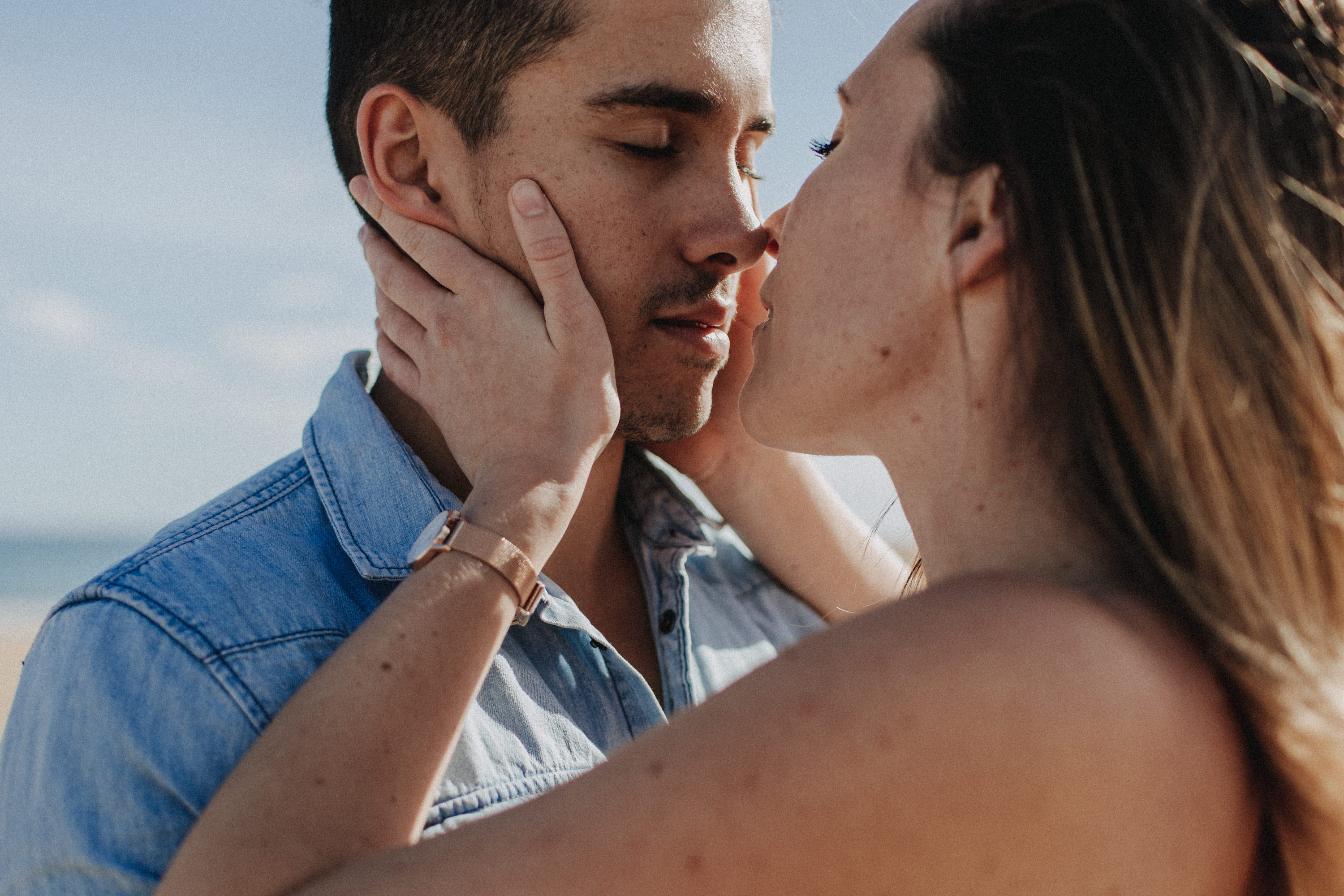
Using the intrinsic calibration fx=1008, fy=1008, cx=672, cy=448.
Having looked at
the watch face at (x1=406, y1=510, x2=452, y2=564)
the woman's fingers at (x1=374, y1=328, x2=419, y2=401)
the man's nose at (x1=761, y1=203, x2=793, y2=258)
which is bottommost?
the watch face at (x1=406, y1=510, x2=452, y2=564)

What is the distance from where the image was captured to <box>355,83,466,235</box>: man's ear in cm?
250

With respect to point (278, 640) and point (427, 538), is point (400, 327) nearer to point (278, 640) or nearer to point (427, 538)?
point (427, 538)

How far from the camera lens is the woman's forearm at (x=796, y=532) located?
293cm

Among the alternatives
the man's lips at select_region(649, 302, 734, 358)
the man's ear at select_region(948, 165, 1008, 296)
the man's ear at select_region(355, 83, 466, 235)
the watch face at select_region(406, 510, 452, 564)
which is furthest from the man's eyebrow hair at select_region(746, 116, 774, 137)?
the watch face at select_region(406, 510, 452, 564)

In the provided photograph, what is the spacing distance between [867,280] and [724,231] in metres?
0.73

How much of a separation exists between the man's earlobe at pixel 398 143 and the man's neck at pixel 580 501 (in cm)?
48

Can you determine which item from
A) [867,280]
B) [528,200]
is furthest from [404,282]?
[867,280]

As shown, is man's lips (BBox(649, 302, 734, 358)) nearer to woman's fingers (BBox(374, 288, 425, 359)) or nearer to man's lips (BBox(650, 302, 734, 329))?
man's lips (BBox(650, 302, 734, 329))

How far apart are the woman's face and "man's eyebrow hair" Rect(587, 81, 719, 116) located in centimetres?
50

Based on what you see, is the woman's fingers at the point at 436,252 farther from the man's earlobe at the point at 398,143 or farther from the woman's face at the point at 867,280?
the woman's face at the point at 867,280

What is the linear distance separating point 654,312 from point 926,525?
1005mm

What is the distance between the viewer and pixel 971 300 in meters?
1.67

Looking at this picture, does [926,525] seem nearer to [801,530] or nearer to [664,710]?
[664,710]

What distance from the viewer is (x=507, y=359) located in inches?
84.3
